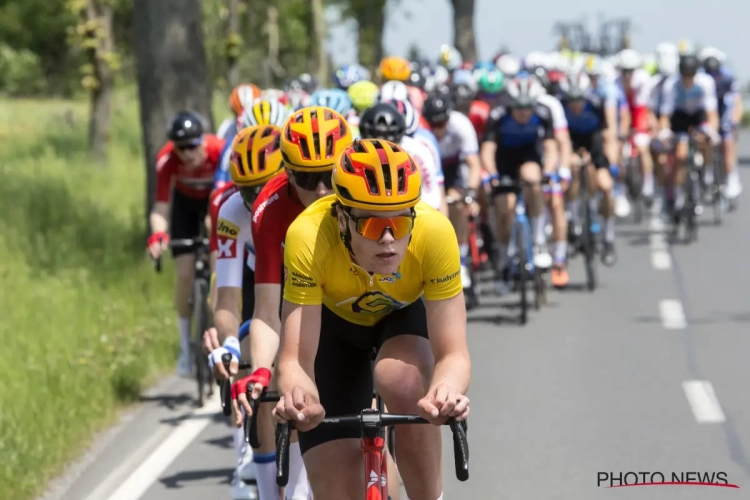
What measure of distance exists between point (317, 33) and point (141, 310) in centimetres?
2456

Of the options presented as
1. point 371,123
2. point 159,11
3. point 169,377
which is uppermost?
point 159,11

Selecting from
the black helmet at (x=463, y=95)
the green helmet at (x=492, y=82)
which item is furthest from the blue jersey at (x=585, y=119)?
the green helmet at (x=492, y=82)

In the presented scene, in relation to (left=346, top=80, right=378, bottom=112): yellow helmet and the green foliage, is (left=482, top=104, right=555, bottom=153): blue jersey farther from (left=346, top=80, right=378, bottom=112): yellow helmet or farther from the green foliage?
the green foliage

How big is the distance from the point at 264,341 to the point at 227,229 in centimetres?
97

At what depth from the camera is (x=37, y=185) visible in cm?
1916

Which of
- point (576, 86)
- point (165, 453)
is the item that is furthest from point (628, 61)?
point (165, 453)

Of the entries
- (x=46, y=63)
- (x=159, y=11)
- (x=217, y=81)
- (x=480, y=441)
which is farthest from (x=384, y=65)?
(x=46, y=63)

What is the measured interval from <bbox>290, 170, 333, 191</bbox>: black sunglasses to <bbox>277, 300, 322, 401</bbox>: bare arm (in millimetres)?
874

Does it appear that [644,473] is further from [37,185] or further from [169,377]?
[37,185]

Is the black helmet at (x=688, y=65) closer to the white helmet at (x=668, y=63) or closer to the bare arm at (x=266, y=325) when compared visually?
the white helmet at (x=668, y=63)

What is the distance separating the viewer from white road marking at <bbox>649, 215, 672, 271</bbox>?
16516mm

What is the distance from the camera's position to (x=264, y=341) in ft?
19.2

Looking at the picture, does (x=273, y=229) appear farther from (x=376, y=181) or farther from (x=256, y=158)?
(x=376, y=181)

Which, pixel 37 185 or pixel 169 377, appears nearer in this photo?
pixel 169 377
